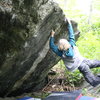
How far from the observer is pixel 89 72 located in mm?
7480

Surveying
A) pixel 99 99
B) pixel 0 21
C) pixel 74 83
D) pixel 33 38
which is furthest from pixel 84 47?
pixel 0 21

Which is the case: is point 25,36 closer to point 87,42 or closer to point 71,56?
point 71,56

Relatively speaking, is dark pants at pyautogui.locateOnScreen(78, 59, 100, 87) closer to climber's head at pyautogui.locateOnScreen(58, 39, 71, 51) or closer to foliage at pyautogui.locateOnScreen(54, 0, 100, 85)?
foliage at pyautogui.locateOnScreen(54, 0, 100, 85)

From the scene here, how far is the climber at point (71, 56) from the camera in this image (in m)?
6.41

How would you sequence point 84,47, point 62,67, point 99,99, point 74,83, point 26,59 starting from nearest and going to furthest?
point 26,59
point 99,99
point 74,83
point 62,67
point 84,47

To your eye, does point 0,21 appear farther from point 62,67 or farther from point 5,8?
point 62,67

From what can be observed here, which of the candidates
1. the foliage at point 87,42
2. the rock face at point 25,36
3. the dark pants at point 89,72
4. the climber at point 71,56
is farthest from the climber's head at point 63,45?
the foliage at point 87,42

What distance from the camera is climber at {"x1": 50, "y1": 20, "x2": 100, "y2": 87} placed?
6410 millimetres

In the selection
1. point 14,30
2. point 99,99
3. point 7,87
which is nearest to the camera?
point 14,30

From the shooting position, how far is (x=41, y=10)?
5.41 m

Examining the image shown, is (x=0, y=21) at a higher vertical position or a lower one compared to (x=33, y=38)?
higher

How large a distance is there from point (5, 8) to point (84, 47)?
7088 millimetres

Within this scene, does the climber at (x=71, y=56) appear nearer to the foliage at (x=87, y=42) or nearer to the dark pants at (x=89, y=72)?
the dark pants at (x=89, y=72)

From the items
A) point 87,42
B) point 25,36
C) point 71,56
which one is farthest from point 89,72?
point 87,42
